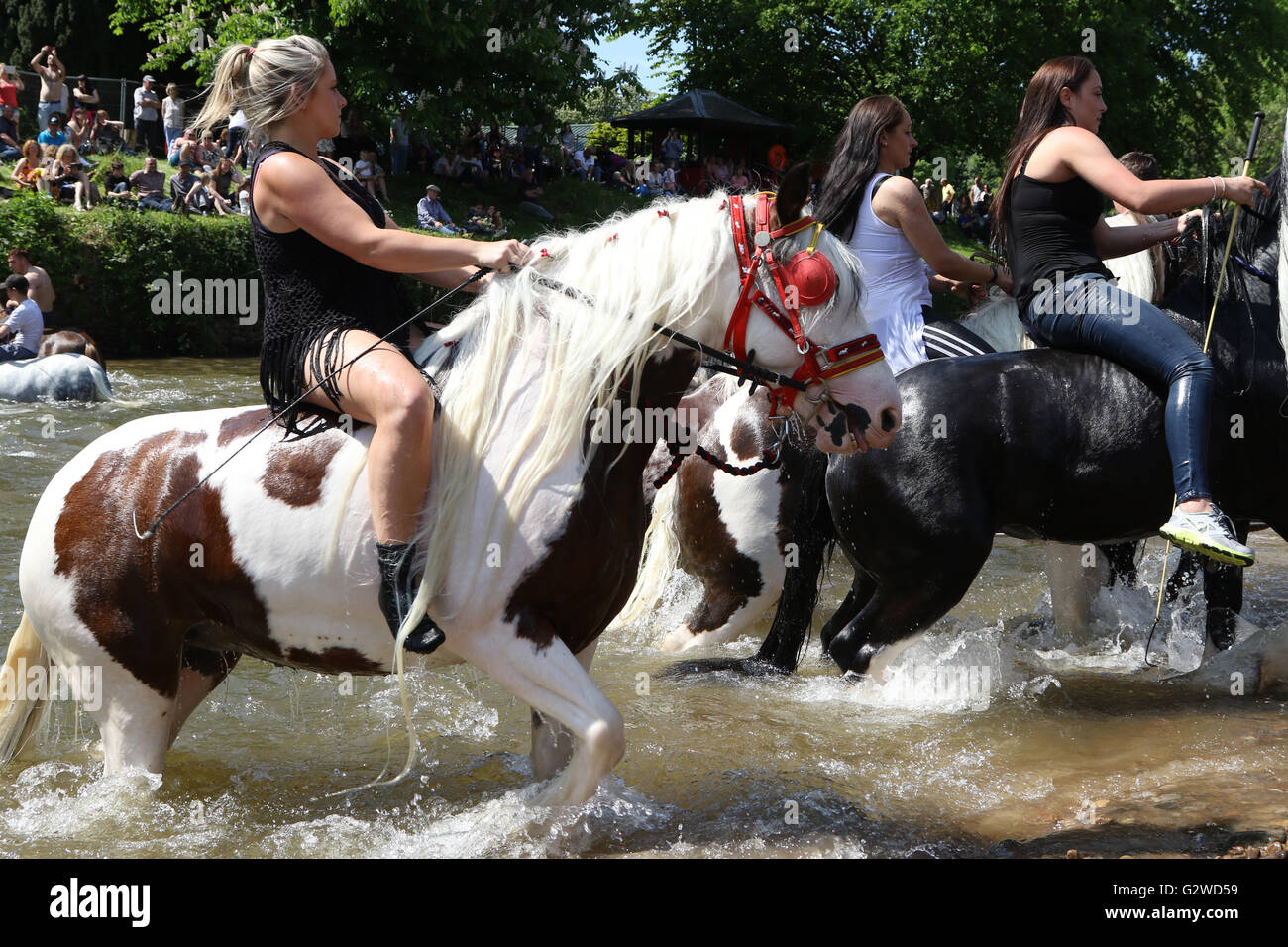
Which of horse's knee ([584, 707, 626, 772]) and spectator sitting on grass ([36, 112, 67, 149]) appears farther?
spectator sitting on grass ([36, 112, 67, 149])

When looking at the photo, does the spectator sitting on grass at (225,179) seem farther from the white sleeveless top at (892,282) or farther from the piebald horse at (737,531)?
the white sleeveless top at (892,282)

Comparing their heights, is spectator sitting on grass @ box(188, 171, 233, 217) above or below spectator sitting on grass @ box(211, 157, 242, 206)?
below

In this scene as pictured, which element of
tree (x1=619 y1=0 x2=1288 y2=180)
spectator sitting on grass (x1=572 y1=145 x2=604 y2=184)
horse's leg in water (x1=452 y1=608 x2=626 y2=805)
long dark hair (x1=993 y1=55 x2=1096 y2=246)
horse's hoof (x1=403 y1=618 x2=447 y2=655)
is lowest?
horse's leg in water (x1=452 y1=608 x2=626 y2=805)

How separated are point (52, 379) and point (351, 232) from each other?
468 inches

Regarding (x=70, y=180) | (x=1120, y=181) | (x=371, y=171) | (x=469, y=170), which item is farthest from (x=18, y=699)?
(x=469, y=170)

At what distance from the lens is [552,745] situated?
3.89 meters

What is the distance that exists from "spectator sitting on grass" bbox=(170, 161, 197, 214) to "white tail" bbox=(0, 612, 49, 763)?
18.1m

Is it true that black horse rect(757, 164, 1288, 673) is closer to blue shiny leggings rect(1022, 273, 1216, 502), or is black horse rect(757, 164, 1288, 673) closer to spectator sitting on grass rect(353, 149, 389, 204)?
blue shiny leggings rect(1022, 273, 1216, 502)

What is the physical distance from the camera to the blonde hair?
11.9ft

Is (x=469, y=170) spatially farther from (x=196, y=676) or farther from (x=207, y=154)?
(x=196, y=676)

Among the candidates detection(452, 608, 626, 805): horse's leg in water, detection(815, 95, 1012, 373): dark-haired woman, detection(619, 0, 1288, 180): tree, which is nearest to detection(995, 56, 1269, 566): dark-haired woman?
detection(815, 95, 1012, 373): dark-haired woman

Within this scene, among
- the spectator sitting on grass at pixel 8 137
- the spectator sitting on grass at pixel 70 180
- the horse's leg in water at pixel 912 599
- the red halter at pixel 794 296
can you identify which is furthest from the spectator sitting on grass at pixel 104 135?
the red halter at pixel 794 296

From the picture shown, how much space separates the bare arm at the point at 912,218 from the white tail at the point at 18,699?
3.73m
